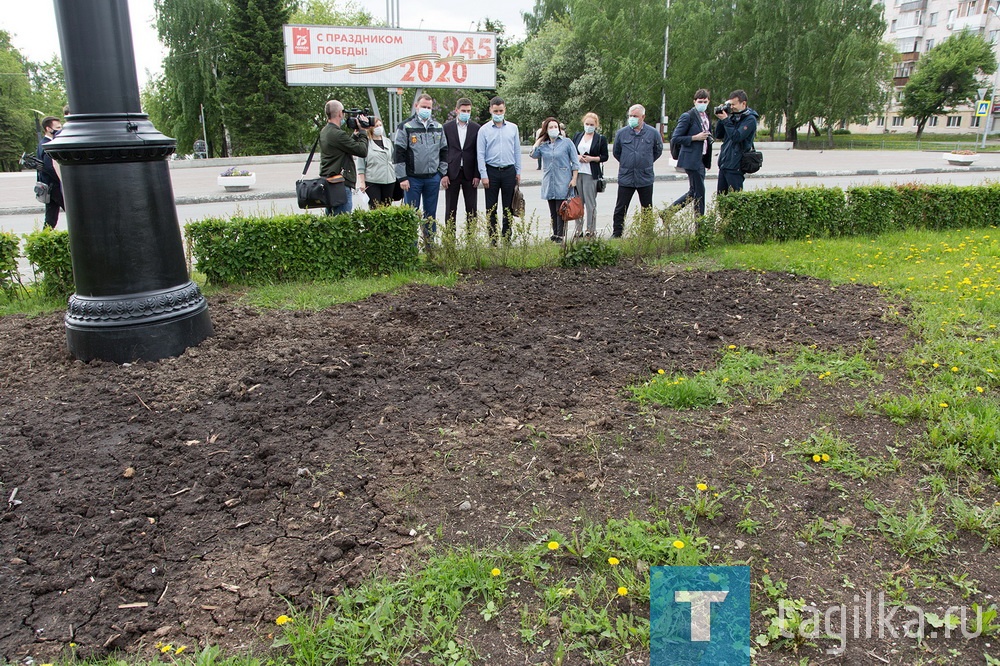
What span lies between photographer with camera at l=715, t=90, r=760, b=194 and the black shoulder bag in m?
5.09

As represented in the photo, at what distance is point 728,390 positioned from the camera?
13.2ft

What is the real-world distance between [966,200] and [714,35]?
39039mm

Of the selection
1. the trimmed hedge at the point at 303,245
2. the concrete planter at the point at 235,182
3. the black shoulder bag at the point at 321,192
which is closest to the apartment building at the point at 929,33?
the concrete planter at the point at 235,182

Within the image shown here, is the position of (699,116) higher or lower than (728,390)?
higher

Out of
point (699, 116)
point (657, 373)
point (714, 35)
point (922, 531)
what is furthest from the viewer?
point (714, 35)

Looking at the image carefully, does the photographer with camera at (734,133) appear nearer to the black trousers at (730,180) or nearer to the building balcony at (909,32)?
the black trousers at (730,180)

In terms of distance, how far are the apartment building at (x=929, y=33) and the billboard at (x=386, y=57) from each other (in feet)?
183

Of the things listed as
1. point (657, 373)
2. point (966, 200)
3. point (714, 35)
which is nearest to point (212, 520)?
point (657, 373)

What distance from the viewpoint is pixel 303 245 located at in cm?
666

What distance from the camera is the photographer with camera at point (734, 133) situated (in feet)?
29.4

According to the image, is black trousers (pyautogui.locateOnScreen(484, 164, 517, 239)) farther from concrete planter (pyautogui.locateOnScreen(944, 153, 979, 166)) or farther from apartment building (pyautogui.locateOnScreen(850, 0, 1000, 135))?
apartment building (pyautogui.locateOnScreen(850, 0, 1000, 135))

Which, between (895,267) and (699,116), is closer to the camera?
(895,267)

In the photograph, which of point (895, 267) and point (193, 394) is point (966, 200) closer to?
point (895, 267)

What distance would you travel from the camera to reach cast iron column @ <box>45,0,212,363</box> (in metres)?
4.16
